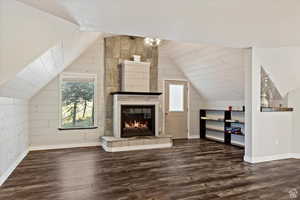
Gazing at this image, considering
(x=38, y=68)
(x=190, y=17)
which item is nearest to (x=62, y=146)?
(x=38, y=68)

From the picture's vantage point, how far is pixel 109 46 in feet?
20.3

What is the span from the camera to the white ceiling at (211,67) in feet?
17.2

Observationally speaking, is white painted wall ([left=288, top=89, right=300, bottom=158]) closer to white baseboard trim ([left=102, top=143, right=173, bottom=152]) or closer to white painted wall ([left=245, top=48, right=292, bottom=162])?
white painted wall ([left=245, top=48, right=292, bottom=162])

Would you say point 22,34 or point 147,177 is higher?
point 22,34

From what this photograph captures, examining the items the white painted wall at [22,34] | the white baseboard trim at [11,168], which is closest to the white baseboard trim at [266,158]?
the white painted wall at [22,34]

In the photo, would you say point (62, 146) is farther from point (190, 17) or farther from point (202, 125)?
point (190, 17)

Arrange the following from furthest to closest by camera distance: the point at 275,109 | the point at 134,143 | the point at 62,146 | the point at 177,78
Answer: the point at 177,78
the point at 62,146
the point at 134,143
the point at 275,109

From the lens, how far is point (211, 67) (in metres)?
5.90

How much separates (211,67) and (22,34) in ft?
15.6

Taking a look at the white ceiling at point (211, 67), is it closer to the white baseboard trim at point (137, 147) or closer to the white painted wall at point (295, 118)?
the white painted wall at point (295, 118)

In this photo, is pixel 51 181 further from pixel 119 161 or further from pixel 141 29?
pixel 141 29

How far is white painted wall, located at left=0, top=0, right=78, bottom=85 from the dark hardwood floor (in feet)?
5.41

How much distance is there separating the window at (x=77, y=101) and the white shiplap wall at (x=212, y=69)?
2.72 meters

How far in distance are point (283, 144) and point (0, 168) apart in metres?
5.44
